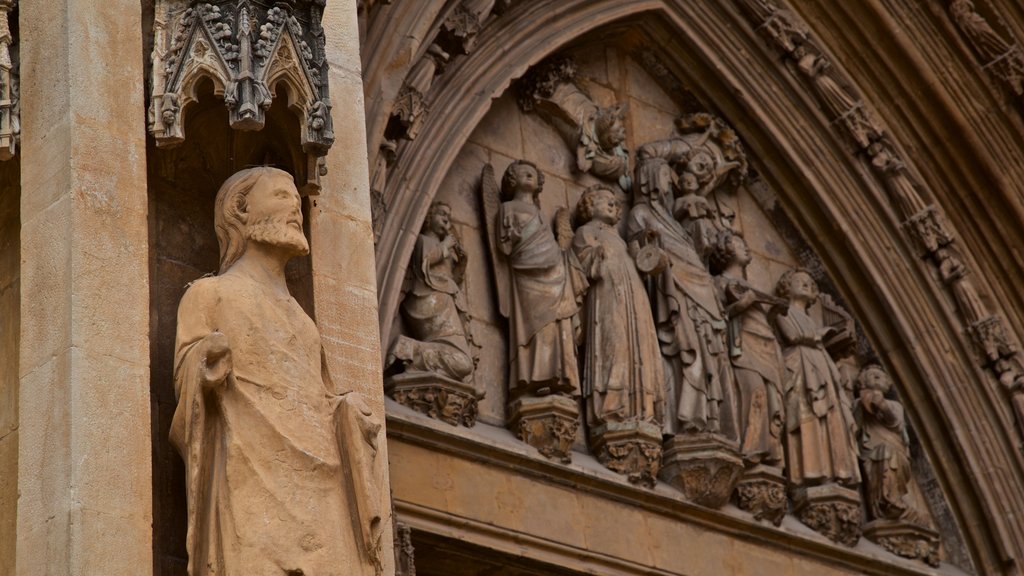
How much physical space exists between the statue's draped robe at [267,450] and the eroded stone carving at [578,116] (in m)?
4.78

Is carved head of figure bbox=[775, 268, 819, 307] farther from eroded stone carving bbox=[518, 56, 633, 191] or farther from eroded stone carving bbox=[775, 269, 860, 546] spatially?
eroded stone carving bbox=[518, 56, 633, 191]

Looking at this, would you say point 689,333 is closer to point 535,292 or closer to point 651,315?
point 651,315

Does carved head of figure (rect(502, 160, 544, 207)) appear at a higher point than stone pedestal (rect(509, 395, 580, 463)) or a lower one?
higher

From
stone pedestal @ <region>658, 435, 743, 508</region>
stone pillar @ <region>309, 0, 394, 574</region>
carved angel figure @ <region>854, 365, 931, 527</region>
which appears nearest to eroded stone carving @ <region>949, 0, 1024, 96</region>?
carved angel figure @ <region>854, 365, 931, 527</region>

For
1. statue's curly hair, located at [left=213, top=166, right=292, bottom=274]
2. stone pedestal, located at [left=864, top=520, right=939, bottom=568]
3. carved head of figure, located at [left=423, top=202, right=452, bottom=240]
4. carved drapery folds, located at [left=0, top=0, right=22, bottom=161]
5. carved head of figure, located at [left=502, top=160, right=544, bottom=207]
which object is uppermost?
carved head of figure, located at [left=502, top=160, right=544, bottom=207]

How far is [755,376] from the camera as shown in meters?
10.3

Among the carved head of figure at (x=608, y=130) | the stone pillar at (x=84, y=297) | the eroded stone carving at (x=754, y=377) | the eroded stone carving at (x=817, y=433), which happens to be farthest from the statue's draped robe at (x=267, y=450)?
the eroded stone carving at (x=817, y=433)

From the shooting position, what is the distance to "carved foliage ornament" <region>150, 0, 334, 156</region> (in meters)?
5.66

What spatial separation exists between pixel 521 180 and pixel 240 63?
13.3 feet

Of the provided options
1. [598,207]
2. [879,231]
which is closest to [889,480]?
[879,231]

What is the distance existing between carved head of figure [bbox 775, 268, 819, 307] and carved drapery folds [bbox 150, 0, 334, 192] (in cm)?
545

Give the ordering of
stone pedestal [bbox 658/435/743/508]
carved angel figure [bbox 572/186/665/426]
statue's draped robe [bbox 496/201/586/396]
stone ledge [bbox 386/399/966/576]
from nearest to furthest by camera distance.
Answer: stone ledge [bbox 386/399/966/576], statue's draped robe [bbox 496/201/586/396], carved angel figure [bbox 572/186/665/426], stone pedestal [bbox 658/435/743/508]

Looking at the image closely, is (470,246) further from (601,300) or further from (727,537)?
(727,537)

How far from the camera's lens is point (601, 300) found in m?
9.65
